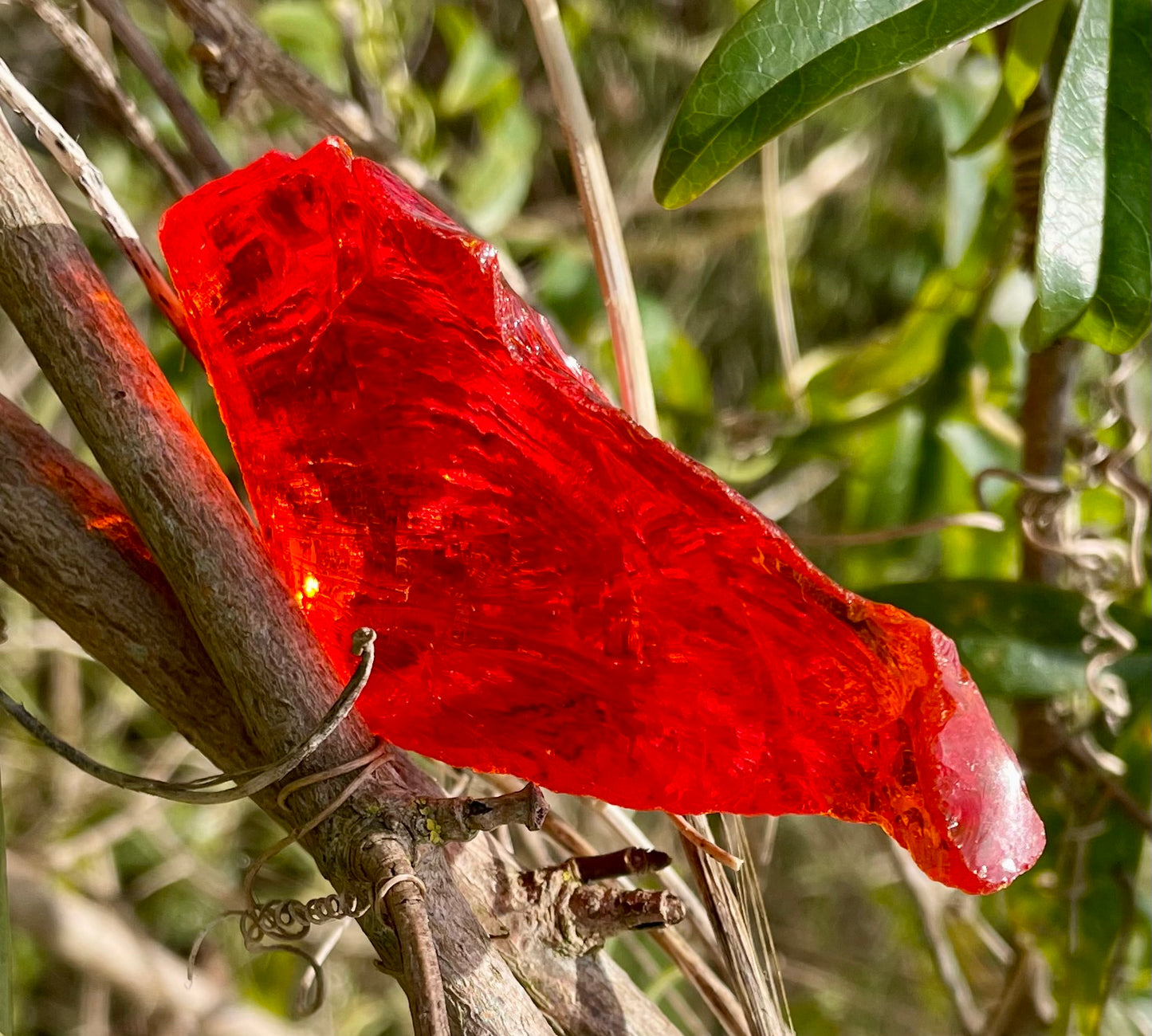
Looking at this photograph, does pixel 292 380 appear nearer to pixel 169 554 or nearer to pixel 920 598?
pixel 169 554

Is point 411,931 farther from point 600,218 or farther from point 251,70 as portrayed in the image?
point 251,70

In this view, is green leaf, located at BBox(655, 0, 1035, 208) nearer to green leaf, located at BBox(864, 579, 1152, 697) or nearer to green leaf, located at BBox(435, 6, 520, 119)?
green leaf, located at BBox(864, 579, 1152, 697)

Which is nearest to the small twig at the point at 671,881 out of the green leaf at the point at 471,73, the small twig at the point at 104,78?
the small twig at the point at 104,78

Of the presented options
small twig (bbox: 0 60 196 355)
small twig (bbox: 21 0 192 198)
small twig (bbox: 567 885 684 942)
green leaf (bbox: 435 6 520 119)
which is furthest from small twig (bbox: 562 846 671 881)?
green leaf (bbox: 435 6 520 119)

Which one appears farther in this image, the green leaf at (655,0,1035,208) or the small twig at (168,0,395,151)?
the small twig at (168,0,395,151)

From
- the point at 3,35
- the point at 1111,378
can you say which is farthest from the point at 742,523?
the point at 3,35

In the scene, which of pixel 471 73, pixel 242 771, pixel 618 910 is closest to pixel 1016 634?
pixel 618 910
